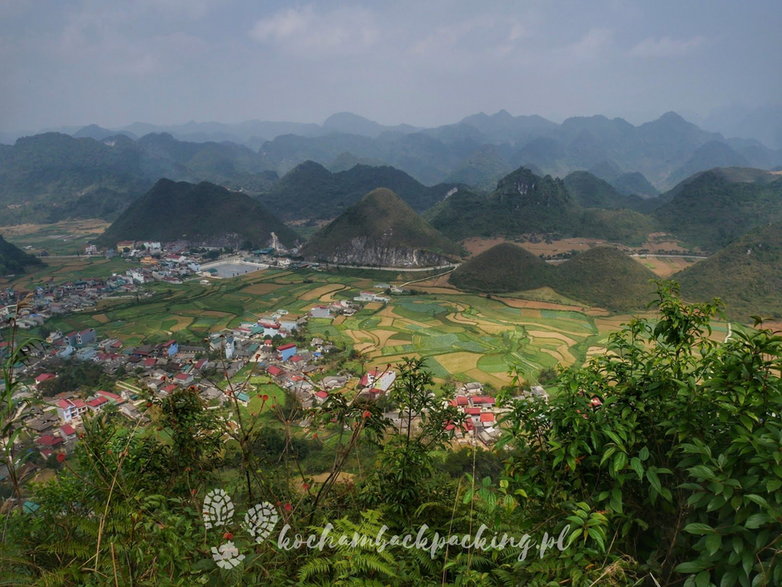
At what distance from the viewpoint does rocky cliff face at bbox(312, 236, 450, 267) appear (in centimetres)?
6072

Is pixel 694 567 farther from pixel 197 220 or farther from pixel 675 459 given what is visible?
pixel 197 220

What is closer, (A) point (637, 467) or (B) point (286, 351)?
(A) point (637, 467)

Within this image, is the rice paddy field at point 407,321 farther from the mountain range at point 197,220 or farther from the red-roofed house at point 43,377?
the mountain range at point 197,220

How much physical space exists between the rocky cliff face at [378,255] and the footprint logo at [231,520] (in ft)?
189

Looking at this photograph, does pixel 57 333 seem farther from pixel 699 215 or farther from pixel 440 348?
pixel 699 215

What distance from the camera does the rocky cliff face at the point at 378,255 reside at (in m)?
60.7

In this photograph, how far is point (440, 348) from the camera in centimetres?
2944

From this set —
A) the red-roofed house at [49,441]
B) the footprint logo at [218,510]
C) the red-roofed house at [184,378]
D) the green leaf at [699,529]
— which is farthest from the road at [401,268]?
the green leaf at [699,529]

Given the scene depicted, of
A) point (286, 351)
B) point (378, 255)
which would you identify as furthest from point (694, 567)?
point (378, 255)

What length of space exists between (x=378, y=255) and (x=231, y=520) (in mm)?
59944

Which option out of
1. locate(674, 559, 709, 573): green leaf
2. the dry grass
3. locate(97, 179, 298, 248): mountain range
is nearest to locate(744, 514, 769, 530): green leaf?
locate(674, 559, 709, 573): green leaf

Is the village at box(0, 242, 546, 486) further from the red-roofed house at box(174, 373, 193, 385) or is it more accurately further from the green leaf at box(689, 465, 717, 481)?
the green leaf at box(689, 465, 717, 481)

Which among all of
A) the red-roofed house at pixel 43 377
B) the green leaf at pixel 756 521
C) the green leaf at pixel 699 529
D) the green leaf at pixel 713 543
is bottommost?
the red-roofed house at pixel 43 377

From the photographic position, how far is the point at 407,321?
3547 cm
